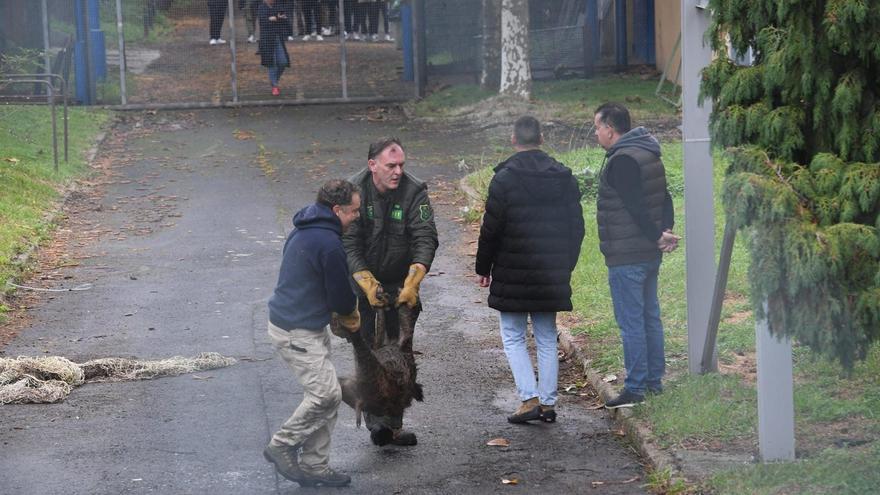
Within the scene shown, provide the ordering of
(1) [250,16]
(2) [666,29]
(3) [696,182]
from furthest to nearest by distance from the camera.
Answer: (1) [250,16]
(2) [666,29]
(3) [696,182]

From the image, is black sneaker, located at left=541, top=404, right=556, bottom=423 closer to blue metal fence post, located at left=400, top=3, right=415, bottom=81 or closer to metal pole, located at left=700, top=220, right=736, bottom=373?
metal pole, located at left=700, top=220, right=736, bottom=373

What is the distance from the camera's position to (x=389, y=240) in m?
7.73

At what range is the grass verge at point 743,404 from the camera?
20.8 feet

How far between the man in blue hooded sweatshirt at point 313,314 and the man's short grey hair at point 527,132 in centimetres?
129

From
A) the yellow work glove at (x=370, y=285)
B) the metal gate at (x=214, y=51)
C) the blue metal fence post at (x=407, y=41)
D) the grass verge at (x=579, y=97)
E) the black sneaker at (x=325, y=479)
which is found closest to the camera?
the black sneaker at (x=325, y=479)

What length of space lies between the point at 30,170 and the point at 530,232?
10.8m

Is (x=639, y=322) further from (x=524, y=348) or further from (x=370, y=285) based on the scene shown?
(x=370, y=285)

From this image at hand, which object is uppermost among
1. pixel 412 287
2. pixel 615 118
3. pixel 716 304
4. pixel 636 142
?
pixel 615 118

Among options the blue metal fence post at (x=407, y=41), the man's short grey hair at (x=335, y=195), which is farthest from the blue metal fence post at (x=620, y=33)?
the man's short grey hair at (x=335, y=195)

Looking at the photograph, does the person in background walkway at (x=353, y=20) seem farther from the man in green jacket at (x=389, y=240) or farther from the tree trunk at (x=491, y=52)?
the man in green jacket at (x=389, y=240)

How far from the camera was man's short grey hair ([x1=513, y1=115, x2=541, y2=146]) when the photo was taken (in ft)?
25.2

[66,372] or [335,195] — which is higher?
[335,195]

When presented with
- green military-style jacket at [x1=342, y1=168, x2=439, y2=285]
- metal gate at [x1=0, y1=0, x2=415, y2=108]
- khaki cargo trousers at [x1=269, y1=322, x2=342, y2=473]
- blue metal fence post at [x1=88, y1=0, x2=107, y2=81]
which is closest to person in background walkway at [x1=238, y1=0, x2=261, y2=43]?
metal gate at [x1=0, y1=0, x2=415, y2=108]

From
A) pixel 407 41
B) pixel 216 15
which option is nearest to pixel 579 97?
pixel 407 41
